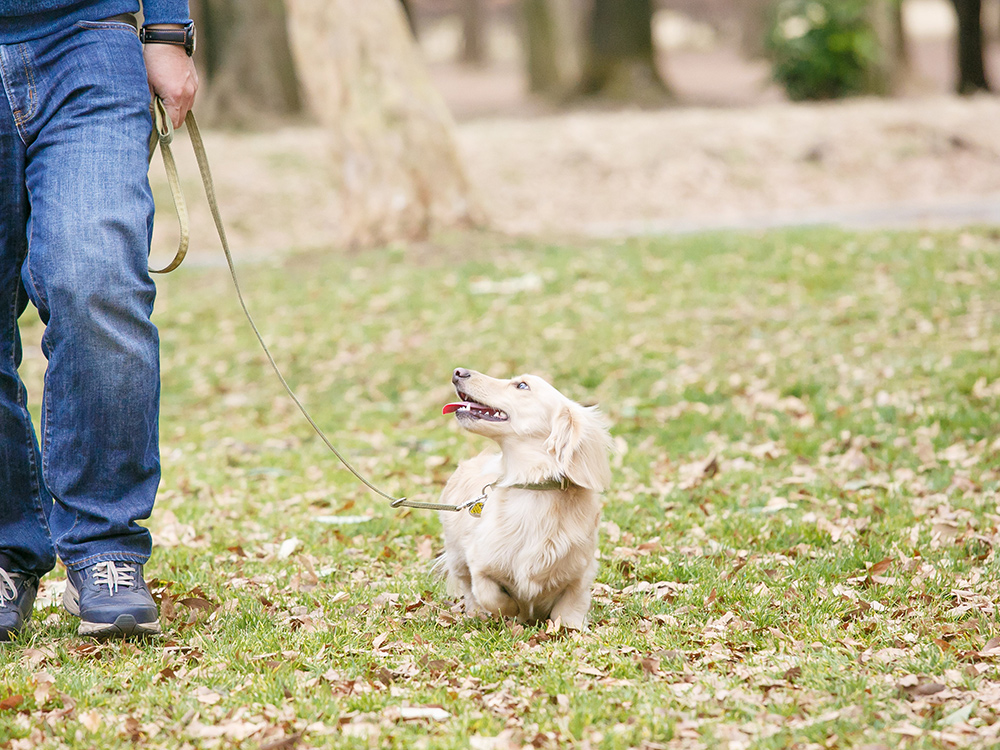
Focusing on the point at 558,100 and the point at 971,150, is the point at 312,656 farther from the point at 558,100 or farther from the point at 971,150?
the point at 558,100

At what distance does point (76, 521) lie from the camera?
10.2ft

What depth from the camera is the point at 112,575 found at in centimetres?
311

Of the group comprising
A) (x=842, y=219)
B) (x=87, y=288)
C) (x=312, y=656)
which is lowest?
(x=842, y=219)

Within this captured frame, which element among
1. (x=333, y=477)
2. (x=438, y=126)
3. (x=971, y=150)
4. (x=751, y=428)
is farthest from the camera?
(x=971, y=150)

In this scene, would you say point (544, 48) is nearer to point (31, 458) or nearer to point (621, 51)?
Result: point (621, 51)

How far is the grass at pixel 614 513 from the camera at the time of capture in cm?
286

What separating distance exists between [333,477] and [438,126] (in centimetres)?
614

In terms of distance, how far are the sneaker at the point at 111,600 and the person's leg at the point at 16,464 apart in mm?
223

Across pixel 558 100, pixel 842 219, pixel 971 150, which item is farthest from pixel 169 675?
A: pixel 558 100

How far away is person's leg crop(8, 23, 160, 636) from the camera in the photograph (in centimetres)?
298

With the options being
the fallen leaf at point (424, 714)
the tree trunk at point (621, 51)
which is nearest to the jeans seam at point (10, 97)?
the fallen leaf at point (424, 714)

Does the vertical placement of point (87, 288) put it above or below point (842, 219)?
above

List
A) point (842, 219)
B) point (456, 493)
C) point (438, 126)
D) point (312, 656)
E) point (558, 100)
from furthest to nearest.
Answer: point (558, 100)
point (842, 219)
point (438, 126)
point (456, 493)
point (312, 656)

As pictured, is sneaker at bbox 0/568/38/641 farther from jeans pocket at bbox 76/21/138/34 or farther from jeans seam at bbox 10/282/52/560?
jeans pocket at bbox 76/21/138/34
